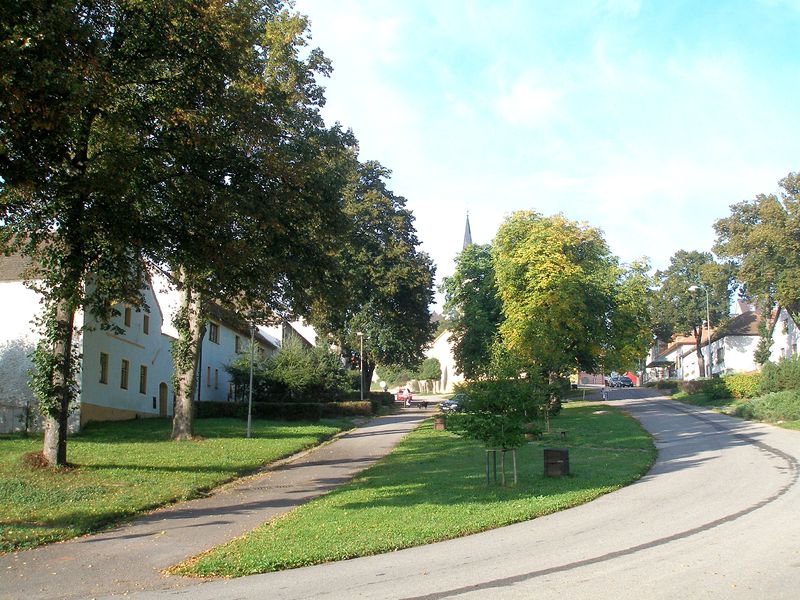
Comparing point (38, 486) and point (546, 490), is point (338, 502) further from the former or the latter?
point (38, 486)

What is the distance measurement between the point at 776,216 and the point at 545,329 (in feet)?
Answer: 59.8

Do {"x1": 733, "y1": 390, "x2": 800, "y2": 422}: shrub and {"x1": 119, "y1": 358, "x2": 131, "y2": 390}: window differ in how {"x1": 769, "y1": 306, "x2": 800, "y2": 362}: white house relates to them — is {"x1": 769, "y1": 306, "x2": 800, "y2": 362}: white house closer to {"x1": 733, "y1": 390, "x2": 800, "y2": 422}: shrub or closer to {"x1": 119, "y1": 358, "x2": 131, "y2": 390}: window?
{"x1": 733, "y1": 390, "x2": 800, "y2": 422}: shrub

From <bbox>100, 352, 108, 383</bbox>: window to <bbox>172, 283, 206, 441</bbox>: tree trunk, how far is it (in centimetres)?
618

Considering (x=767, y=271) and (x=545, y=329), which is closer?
(x=545, y=329)

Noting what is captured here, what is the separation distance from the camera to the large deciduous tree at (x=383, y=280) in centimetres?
4638

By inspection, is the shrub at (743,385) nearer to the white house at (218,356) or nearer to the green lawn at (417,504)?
the green lawn at (417,504)

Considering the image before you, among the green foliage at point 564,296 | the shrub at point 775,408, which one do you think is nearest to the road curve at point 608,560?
the shrub at point 775,408

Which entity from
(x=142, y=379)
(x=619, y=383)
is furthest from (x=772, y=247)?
(x=619, y=383)

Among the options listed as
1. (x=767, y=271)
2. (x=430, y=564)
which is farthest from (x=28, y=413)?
(x=767, y=271)

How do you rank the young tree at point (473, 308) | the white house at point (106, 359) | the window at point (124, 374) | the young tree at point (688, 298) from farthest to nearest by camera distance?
the young tree at point (688, 298) < the young tree at point (473, 308) < the window at point (124, 374) < the white house at point (106, 359)

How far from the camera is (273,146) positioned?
49.4 feet

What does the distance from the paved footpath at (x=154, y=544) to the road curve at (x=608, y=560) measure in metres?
1.08


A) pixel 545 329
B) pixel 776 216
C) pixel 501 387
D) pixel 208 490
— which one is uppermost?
pixel 776 216

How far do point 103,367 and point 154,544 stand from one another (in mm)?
21826
